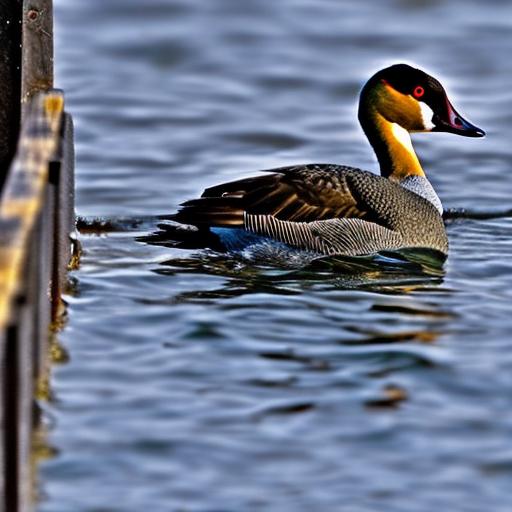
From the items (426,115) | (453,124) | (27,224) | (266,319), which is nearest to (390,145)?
(426,115)

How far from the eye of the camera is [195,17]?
749 inches

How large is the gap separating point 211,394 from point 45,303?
2.90ft

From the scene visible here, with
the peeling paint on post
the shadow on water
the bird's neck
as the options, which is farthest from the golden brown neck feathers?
the peeling paint on post

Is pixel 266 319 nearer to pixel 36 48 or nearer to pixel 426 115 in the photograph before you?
pixel 36 48

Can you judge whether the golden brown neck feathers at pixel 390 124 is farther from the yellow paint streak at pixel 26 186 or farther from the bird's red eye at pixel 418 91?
the yellow paint streak at pixel 26 186

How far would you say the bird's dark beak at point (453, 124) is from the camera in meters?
12.7

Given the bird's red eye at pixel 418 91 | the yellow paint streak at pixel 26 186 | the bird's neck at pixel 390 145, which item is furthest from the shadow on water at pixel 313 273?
the yellow paint streak at pixel 26 186

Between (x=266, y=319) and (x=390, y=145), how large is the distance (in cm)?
365

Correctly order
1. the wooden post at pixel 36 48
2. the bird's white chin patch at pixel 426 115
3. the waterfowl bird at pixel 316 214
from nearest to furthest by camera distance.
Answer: the wooden post at pixel 36 48 < the waterfowl bird at pixel 316 214 < the bird's white chin patch at pixel 426 115

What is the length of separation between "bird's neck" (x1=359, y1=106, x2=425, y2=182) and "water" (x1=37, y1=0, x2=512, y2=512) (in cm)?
58

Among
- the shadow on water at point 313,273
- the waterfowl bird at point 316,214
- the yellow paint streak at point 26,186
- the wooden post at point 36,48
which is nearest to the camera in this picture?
the yellow paint streak at point 26,186

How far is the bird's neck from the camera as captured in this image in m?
12.5

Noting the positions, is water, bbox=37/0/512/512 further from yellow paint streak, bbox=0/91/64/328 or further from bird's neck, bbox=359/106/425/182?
yellow paint streak, bbox=0/91/64/328

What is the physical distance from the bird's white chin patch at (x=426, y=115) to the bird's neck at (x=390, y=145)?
16 centimetres
